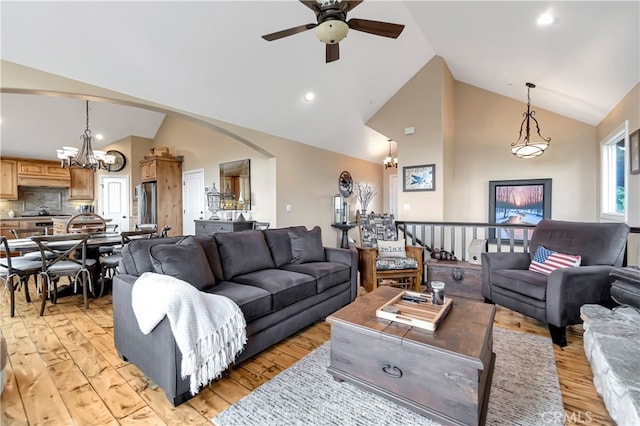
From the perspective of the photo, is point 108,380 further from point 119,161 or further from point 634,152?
point 119,161

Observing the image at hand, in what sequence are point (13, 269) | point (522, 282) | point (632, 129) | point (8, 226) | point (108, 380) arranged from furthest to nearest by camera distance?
point (8, 226) < point (632, 129) < point (13, 269) < point (522, 282) < point (108, 380)

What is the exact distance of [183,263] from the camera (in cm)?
222

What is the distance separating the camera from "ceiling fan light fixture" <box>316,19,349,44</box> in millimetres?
2217

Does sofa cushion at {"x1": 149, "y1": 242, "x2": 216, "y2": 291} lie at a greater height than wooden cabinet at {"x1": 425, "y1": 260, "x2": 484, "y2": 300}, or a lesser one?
greater

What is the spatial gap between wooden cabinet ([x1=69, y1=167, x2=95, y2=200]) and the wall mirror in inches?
166

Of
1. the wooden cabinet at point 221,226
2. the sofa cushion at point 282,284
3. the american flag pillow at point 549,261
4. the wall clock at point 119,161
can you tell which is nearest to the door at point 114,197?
the wall clock at point 119,161

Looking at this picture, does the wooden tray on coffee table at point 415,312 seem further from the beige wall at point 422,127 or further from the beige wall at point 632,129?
the beige wall at point 422,127

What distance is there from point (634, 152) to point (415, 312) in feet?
11.4

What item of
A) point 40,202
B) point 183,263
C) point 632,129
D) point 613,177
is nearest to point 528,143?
point 613,177

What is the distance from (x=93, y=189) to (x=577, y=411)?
32.3 feet

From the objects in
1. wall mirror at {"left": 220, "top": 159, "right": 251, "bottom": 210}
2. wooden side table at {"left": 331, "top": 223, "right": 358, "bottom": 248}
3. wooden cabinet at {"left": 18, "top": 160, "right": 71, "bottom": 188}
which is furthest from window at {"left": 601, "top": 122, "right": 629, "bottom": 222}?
wooden cabinet at {"left": 18, "top": 160, "right": 71, "bottom": 188}

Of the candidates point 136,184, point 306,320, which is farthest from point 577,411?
point 136,184

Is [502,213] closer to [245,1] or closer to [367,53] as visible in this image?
[367,53]

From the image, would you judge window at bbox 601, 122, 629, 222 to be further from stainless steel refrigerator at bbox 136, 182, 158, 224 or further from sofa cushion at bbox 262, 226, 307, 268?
stainless steel refrigerator at bbox 136, 182, 158, 224
